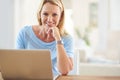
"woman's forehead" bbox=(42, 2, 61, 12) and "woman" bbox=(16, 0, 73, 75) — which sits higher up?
"woman's forehead" bbox=(42, 2, 61, 12)

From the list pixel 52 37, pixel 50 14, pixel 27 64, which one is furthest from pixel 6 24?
pixel 27 64

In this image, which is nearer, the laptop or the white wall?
the laptop

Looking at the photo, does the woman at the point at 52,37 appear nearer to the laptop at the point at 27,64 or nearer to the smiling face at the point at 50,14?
the smiling face at the point at 50,14

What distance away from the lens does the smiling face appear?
6.42 ft

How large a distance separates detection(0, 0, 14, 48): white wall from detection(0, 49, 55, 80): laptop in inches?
92.1

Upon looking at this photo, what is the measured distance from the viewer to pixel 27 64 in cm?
146

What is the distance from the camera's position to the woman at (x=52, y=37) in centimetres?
187

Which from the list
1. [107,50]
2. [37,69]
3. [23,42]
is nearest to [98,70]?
[23,42]

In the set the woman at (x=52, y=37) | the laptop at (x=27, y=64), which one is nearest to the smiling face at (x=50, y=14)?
the woman at (x=52, y=37)

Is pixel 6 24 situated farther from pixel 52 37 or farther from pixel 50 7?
pixel 50 7

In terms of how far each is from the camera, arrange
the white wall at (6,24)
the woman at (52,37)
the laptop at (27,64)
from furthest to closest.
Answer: the white wall at (6,24) < the woman at (52,37) < the laptop at (27,64)

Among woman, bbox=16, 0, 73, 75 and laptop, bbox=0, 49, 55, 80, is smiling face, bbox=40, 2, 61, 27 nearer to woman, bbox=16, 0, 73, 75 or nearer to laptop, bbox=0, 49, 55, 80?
woman, bbox=16, 0, 73, 75

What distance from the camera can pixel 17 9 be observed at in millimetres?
4359

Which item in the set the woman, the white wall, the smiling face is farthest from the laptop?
the white wall
